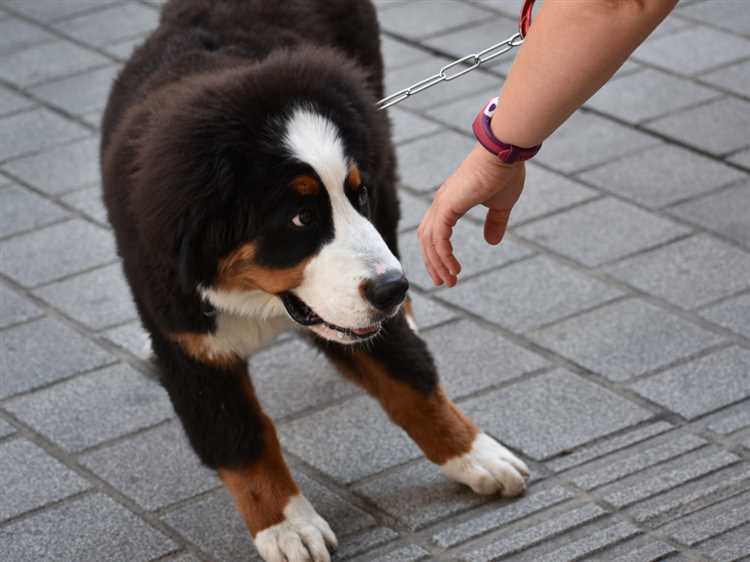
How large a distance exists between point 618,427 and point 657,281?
87 cm

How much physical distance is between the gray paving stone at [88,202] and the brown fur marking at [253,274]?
2.19 meters

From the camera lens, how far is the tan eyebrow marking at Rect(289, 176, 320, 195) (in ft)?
9.85

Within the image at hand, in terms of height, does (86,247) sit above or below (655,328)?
below

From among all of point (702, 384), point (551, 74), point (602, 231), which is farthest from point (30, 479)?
point (602, 231)

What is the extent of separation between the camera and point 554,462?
12.2 feet

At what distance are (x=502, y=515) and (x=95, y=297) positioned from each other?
1.86 m

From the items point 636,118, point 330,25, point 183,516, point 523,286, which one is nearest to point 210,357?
point 183,516

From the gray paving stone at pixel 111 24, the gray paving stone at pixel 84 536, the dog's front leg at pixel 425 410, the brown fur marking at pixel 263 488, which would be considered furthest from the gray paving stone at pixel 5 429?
the gray paving stone at pixel 111 24

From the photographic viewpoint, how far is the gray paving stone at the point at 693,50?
20.0 ft

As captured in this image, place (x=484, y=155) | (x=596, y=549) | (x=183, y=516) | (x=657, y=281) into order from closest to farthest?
(x=484, y=155) → (x=596, y=549) → (x=183, y=516) → (x=657, y=281)

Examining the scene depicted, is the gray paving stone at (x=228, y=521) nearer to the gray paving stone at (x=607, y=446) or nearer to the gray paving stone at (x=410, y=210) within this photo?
the gray paving stone at (x=607, y=446)

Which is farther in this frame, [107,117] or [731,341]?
[731,341]

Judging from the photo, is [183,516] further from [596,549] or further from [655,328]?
[655,328]

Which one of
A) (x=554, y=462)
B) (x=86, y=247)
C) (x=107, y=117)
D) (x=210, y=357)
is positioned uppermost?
(x=107, y=117)
